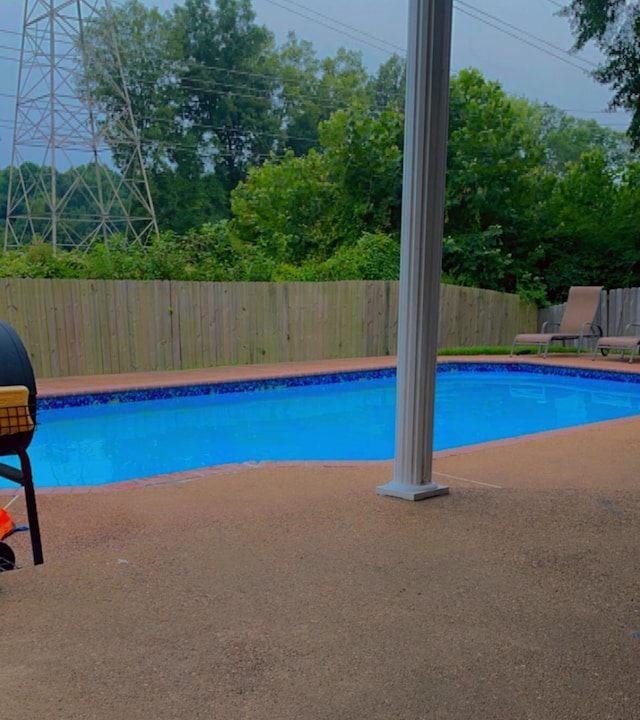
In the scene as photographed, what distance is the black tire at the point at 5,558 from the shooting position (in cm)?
196

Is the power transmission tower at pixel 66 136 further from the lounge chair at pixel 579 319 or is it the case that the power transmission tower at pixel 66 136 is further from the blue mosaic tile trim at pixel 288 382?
the lounge chair at pixel 579 319

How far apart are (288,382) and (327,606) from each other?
6117 millimetres

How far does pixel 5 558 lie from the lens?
1979mm

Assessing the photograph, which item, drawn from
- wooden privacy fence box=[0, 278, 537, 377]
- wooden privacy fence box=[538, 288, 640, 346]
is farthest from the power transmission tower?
wooden privacy fence box=[538, 288, 640, 346]

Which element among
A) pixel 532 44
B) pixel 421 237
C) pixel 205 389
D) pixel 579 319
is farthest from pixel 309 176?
pixel 421 237

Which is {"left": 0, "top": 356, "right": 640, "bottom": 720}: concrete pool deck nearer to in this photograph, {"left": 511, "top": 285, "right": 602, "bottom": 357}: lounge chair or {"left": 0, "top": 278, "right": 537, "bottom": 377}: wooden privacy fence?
{"left": 0, "top": 278, "right": 537, "bottom": 377}: wooden privacy fence

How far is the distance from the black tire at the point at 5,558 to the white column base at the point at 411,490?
1.53m

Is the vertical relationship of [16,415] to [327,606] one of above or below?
above

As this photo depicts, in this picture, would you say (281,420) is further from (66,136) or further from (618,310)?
(66,136)

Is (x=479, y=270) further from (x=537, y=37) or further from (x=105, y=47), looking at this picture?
(x=105, y=47)

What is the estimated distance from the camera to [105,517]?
2666 millimetres

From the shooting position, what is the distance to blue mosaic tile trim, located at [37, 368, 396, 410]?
6375 mm

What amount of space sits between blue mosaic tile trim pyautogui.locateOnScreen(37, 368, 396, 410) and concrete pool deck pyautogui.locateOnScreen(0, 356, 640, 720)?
11.7ft

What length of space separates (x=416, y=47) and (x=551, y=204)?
11717 millimetres
